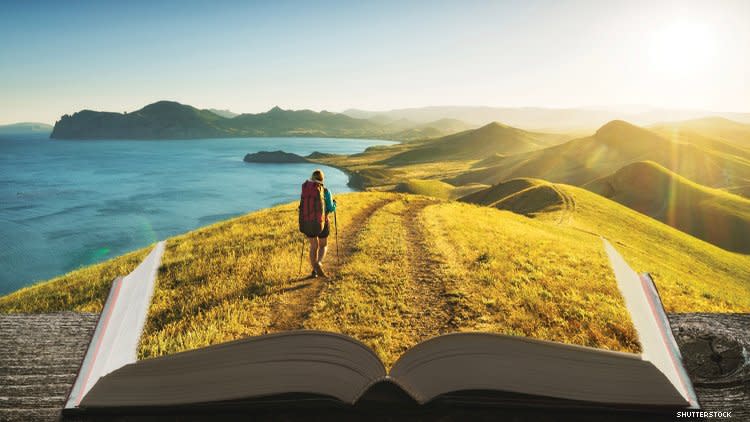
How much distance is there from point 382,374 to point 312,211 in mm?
7811

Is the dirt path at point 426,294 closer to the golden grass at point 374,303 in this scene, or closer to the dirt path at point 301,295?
the golden grass at point 374,303

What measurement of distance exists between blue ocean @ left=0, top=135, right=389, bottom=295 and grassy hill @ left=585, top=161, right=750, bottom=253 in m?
83.9

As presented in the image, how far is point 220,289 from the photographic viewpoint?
779 centimetres

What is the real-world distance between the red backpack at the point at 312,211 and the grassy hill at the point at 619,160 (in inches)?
4233

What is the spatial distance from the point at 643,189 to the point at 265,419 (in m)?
81.6

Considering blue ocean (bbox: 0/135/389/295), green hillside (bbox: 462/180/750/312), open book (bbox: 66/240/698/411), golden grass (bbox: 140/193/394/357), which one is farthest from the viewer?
blue ocean (bbox: 0/135/389/295)

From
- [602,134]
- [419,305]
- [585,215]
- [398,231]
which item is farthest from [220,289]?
[602,134]

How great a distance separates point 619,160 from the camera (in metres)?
111

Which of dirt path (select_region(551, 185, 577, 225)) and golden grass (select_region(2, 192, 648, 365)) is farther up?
golden grass (select_region(2, 192, 648, 365))

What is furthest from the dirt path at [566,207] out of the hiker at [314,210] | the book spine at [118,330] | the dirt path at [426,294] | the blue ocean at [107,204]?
the blue ocean at [107,204]

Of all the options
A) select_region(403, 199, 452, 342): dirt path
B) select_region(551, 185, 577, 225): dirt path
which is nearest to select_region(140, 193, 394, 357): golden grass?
select_region(403, 199, 452, 342): dirt path

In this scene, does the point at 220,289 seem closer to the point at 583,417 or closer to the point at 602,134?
the point at 583,417

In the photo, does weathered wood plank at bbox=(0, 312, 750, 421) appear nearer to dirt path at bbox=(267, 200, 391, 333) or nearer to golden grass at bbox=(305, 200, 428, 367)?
golden grass at bbox=(305, 200, 428, 367)

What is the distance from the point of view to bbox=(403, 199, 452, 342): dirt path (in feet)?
20.8
